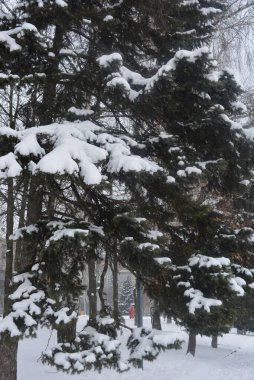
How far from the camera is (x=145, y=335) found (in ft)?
20.1

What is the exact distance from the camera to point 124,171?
516cm

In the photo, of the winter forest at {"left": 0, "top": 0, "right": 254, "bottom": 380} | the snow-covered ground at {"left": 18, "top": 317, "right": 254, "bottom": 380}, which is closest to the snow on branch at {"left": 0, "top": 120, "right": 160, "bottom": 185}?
the winter forest at {"left": 0, "top": 0, "right": 254, "bottom": 380}

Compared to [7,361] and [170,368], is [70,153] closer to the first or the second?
[7,361]

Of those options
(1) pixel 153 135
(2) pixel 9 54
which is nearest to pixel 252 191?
(1) pixel 153 135

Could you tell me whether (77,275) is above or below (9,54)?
below

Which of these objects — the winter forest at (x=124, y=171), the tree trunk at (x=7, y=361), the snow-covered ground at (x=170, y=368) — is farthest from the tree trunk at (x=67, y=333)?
the snow-covered ground at (x=170, y=368)

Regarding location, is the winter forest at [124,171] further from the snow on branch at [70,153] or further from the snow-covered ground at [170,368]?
the snow-covered ground at [170,368]

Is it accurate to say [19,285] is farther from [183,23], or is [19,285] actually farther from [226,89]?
[183,23]

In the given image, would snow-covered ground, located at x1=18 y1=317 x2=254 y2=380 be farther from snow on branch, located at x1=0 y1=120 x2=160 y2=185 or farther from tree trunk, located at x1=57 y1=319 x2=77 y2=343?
snow on branch, located at x1=0 y1=120 x2=160 y2=185

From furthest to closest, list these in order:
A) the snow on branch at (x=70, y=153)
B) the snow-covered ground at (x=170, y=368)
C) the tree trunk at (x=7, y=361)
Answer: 1. the snow-covered ground at (x=170, y=368)
2. the tree trunk at (x=7, y=361)
3. the snow on branch at (x=70, y=153)

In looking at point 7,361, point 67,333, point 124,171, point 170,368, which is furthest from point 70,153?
point 170,368

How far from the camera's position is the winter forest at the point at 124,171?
5.34 m

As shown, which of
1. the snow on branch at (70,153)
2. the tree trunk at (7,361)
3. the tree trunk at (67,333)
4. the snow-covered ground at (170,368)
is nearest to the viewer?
the snow on branch at (70,153)

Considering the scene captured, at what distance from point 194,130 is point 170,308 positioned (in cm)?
245
